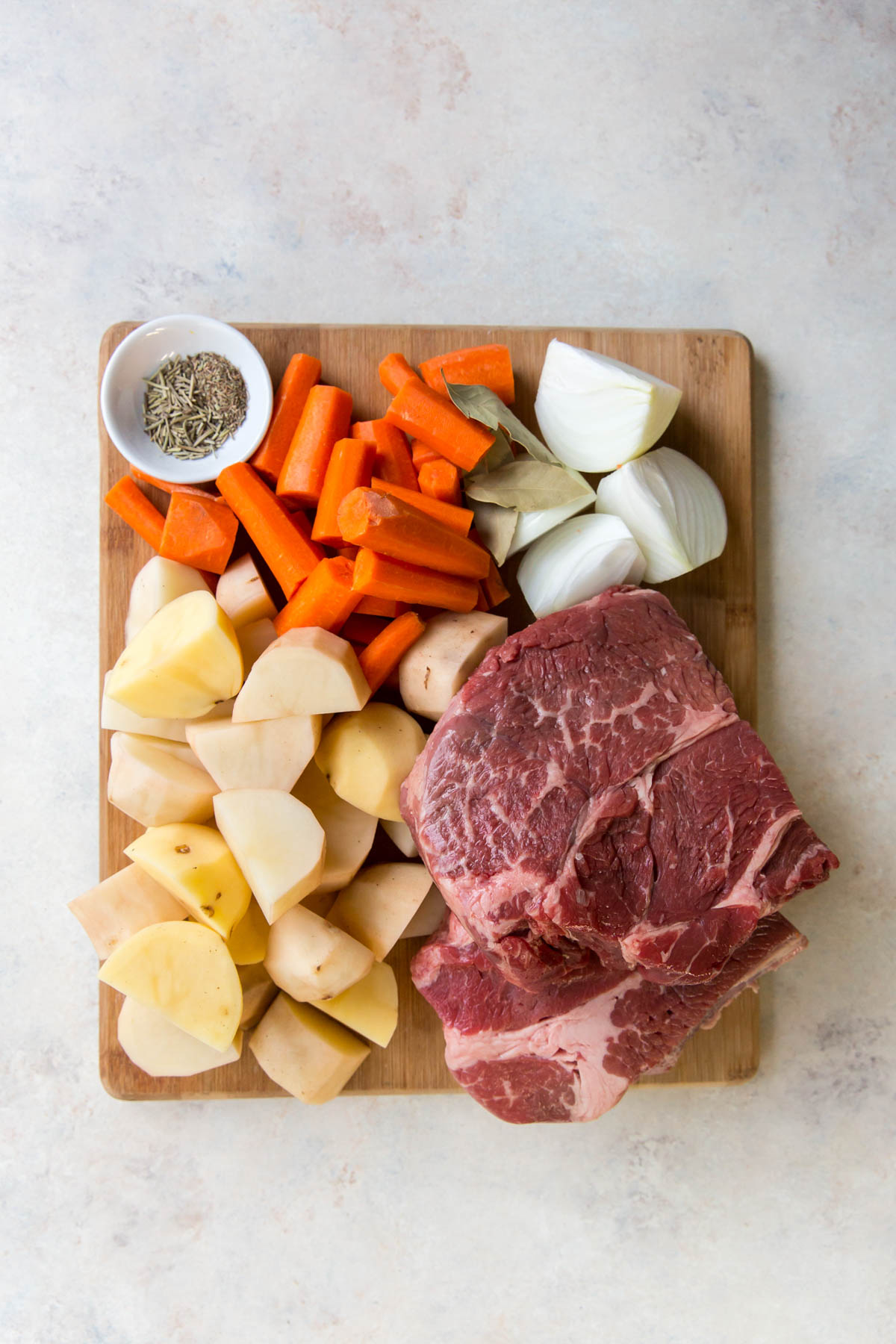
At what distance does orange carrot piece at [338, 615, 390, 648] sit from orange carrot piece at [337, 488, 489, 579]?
0.89 feet

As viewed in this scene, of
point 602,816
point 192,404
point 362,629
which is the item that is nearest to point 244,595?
point 362,629

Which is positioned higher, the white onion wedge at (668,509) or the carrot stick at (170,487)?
the white onion wedge at (668,509)

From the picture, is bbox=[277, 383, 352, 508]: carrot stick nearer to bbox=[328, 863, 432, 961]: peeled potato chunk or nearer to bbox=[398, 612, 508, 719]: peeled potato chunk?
bbox=[398, 612, 508, 719]: peeled potato chunk

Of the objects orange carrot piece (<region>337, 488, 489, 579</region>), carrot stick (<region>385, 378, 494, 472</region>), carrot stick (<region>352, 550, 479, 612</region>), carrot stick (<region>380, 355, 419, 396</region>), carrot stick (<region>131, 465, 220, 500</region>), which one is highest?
carrot stick (<region>380, 355, 419, 396</region>)

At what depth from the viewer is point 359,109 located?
281 centimetres

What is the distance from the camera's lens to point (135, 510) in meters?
2.61

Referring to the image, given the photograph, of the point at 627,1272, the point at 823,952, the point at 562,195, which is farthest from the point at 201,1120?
the point at 562,195

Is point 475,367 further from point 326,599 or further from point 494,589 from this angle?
point 326,599

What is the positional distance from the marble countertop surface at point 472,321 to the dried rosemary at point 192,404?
351mm

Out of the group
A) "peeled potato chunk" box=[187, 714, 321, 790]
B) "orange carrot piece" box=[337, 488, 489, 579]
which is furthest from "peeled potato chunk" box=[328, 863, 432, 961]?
"orange carrot piece" box=[337, 488, 489, 579]

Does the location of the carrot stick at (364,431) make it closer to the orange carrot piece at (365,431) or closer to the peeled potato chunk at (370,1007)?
the orange carrot piece at (365,431)

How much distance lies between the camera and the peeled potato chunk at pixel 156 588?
2510 millimetres

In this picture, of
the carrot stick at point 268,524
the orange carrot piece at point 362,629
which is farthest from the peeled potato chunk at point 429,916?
the carrot stick at point 268,524

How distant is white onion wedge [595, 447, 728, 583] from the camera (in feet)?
8.23
